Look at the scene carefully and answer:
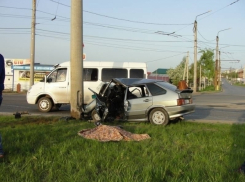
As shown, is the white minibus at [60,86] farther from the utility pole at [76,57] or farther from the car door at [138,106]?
the car door at [138,106]

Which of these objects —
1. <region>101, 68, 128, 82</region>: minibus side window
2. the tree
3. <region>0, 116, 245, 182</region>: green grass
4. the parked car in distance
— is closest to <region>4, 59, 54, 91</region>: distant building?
<region>101, 68, 128, 82</region>: minibus side window

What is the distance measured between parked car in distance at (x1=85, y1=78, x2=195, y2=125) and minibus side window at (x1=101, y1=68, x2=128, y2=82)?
498 centimetres

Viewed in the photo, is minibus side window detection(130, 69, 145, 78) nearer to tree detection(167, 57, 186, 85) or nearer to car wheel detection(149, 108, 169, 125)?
car wheel detection(149, 108, 169, 125)

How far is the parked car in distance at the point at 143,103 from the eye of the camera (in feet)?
34.2

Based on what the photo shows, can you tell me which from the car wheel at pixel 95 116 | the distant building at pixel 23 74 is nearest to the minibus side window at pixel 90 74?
the car wheel at pixel 95 116

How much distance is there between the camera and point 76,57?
439 inches

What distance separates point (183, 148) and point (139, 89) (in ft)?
16.2

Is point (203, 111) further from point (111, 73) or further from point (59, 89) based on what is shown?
point (59, 89)

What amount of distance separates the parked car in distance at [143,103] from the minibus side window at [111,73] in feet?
16.3

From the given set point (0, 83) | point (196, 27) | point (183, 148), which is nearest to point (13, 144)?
point (0, 83)

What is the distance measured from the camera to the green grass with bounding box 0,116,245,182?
4.62 m

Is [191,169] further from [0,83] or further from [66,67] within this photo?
[66,67]

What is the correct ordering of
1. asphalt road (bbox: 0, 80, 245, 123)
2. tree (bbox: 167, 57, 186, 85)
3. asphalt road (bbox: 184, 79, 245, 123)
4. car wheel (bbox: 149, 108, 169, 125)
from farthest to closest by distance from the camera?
tree (bbox: 167, 57, 186, 85) < asphalt road (bbox: 0, 80, 245, 123) < asphalt road (bbox: 184, 79, 245, 123) < car wheel (bbox: 149, 108, 169, 125)

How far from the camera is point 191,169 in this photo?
5051 millimetres
